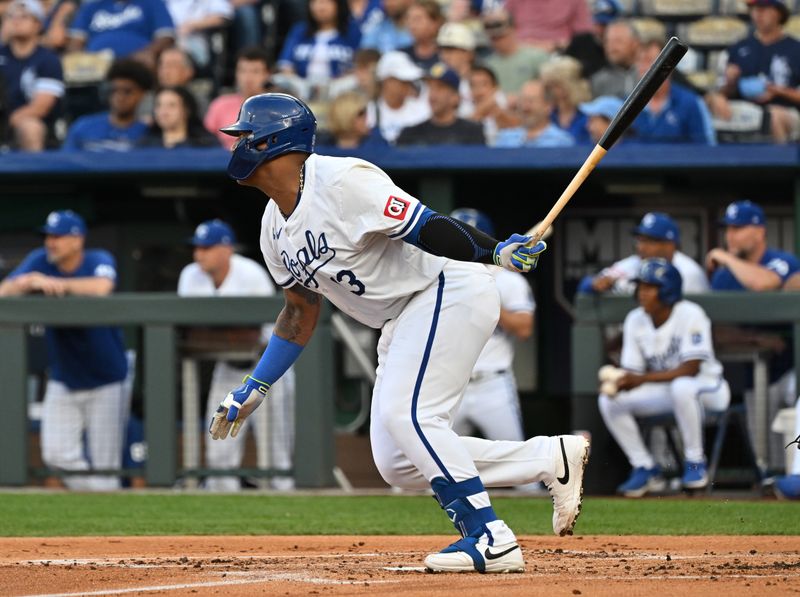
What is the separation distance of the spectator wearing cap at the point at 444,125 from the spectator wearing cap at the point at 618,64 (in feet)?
3.24

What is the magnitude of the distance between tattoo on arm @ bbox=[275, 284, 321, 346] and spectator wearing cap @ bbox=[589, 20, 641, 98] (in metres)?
5.45

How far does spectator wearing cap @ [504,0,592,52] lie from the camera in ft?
36.6

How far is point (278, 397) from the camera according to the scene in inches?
347

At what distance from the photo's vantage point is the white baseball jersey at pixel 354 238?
465cm

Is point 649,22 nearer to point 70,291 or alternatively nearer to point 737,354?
point 737,354

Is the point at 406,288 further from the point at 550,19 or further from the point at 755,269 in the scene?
the point at 550,19

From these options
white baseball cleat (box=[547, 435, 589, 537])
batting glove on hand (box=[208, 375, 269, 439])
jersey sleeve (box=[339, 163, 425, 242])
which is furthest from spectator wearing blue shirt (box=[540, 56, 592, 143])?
jersey sleeve (box=[339, 163, 425, 242])

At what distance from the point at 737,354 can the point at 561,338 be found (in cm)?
252

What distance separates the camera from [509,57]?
35.9 ft

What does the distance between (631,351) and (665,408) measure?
39 cm

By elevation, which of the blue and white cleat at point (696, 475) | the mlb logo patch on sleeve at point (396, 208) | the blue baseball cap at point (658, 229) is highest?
the blue baseball cap at point (658, 229)

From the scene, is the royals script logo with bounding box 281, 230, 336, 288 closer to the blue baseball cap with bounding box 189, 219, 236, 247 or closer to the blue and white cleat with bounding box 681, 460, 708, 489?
the blue and white cleat with bounding box 681, 460, 708, 489

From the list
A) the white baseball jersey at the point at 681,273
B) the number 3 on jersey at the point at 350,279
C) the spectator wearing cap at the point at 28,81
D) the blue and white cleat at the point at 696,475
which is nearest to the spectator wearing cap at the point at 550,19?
the white baseball jersey at the point at 681,273

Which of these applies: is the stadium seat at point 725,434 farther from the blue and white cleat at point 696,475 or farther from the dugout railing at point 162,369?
the dugout railing at point 162,369
